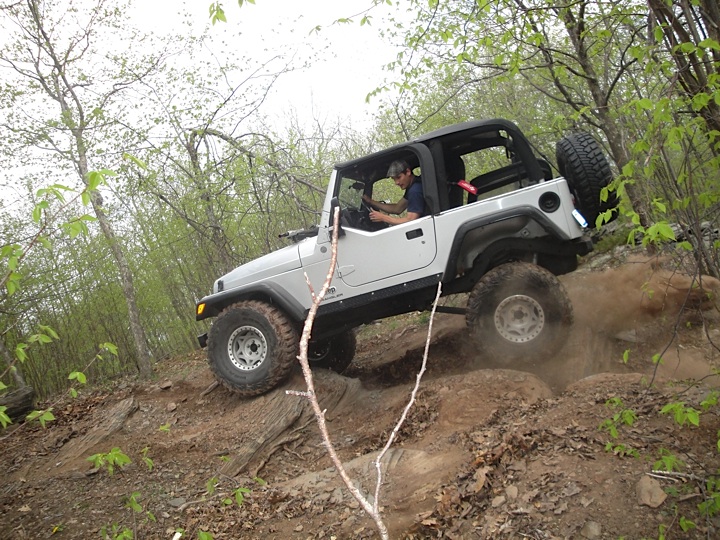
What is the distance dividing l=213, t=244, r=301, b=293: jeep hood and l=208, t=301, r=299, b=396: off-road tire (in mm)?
296

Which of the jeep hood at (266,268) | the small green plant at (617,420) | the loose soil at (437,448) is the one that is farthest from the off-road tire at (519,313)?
the jeep hood at (266,268)

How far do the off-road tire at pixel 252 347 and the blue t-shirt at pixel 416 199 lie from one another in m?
1.76

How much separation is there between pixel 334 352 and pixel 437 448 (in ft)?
10.2

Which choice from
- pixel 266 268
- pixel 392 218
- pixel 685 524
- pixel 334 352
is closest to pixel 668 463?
pixel 685 524

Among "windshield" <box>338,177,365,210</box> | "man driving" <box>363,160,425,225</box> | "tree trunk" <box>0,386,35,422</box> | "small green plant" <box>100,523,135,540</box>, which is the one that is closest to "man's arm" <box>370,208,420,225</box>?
"man driving" <box>363,160,425,225</box>

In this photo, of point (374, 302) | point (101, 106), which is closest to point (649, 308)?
point (374, 302)

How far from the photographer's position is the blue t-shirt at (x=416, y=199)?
5375 mm

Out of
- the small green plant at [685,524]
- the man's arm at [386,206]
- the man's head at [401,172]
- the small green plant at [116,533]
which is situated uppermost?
the man's head at [401,172]

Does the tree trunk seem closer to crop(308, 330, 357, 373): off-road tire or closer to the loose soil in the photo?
the loose soil

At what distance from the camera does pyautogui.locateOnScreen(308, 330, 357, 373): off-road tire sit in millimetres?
6816

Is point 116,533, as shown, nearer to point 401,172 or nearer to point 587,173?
point 401,172

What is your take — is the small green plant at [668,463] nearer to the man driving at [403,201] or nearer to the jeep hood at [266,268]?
the man driving at [403,201]

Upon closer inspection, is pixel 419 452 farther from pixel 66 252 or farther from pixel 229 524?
pixel 66 252

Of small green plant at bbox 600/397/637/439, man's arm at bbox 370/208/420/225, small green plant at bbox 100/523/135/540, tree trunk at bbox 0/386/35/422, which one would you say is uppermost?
man's arm at bbox 370/208/420/225
